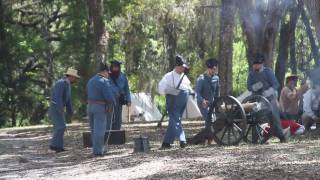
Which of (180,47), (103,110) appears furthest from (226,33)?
(180,47)

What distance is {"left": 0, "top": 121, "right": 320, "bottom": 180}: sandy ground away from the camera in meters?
9.13

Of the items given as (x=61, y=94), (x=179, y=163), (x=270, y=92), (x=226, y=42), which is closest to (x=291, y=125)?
(x=270, y=92)

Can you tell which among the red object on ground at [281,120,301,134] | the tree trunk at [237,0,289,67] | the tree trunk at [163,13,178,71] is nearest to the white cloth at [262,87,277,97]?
the red object on ground at [281,120,301,134]

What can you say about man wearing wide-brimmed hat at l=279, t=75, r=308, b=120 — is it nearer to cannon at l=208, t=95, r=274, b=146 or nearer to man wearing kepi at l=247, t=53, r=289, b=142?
man wearing kepi at l=247, t=53, r=289, b=142

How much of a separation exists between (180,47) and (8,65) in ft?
28.1

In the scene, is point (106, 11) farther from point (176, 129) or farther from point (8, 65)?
point (176, 129)

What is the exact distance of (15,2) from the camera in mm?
34031

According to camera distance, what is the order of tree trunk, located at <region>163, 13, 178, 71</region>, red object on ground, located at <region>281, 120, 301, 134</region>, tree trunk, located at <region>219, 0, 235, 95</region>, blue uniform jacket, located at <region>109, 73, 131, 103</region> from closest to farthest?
red object on ground, located at <region>281, 120, 301, 134</region>, blue uniform jacket, located at <region>109, 73, 131, 103</region>, tree trunk, located at <region>219, 0, 235, 95</region>, tree trunk, located at <region>163, 13, 178, 71</region>

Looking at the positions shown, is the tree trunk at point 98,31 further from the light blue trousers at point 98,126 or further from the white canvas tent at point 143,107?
the white canvas tent at point 143,107

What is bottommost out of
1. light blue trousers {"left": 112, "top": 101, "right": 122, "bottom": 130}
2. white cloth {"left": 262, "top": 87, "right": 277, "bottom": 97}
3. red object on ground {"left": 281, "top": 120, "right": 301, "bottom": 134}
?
red object on ground {"left": 281, "top": 120, "right": 301, "bottom": 134}

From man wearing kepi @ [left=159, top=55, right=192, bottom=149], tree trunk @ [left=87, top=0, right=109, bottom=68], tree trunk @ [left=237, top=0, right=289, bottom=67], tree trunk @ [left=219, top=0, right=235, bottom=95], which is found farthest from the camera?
tree trunk @ [left=87, top=0, right=109, bottom=68]

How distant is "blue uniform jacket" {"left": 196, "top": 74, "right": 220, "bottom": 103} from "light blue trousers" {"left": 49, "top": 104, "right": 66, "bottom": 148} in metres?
2.95

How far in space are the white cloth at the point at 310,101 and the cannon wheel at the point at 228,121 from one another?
9.10ft

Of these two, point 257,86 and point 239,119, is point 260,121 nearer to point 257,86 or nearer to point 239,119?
point 239,119
